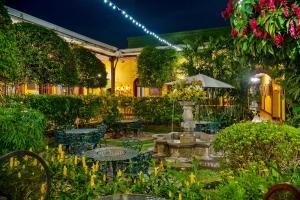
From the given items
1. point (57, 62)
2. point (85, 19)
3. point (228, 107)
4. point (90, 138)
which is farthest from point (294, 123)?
point (85, 19)

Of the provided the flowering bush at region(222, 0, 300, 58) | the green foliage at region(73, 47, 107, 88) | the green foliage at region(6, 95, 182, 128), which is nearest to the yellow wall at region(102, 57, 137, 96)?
the green foliage at region(73, 47, 107, 88)

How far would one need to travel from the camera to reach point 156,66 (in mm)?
19422

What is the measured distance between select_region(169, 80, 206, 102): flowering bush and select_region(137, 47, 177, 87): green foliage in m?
9.90

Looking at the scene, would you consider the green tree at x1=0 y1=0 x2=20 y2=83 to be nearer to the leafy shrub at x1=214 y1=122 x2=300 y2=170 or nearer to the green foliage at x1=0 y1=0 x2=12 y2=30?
the green foliage at x1=0 y1=0 x2=12 y2=30

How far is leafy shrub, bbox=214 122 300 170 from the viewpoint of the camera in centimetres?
501

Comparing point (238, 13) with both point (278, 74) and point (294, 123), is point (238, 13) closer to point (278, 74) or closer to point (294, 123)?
point (278, 74)

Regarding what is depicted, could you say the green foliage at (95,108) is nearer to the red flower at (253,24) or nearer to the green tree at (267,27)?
the green tree at (267,27)

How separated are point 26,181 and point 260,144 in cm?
351

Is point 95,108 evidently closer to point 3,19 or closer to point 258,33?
point 3,19

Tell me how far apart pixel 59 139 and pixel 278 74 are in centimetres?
604

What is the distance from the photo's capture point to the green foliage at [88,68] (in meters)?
17.2

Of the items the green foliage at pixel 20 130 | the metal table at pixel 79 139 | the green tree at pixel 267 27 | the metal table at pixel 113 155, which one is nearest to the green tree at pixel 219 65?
the metal table at pixel 79 139

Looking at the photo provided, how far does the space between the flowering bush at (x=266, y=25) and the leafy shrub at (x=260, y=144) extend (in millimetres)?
1820

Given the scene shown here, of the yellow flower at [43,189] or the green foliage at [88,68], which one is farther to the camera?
the green foliage at [88,68]
